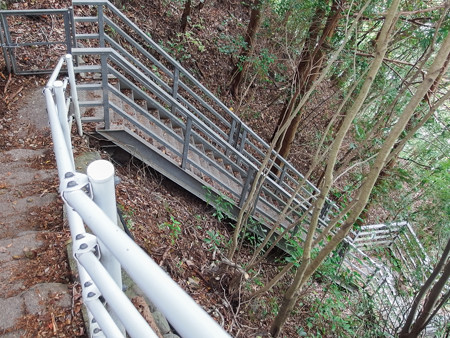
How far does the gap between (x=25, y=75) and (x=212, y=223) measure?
3739 mm

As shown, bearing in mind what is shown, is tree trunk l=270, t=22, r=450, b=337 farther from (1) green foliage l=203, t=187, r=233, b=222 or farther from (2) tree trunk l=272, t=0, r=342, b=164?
(2) tree trunk l=272, t=0, r=342, b=164

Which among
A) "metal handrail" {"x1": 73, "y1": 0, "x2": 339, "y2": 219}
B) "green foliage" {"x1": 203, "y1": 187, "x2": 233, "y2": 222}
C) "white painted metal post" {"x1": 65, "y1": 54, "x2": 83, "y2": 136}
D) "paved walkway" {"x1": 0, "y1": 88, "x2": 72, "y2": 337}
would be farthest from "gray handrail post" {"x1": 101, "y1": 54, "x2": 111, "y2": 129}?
"green foliage" {"x1": 203, "y1": 187, "x2": 233, "y2": 222}

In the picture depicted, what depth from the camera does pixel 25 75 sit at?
5.24m

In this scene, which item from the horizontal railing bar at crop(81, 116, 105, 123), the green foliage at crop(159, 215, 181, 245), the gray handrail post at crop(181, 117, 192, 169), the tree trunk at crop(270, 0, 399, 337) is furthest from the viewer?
the gray handrail post at crop(181, 117, 192, 169)

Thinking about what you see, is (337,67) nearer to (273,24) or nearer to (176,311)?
(273,24)

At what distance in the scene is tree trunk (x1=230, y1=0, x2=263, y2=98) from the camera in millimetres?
8211

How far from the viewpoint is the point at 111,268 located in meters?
1.22

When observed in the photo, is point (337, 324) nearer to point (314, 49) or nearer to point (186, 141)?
point (186, 141)

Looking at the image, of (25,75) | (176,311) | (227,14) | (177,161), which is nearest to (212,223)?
(177,161)

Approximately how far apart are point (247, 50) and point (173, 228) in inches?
244

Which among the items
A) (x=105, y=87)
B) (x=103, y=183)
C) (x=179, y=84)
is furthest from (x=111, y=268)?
(x=179, y=84)

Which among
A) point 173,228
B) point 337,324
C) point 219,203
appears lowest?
point 337,324

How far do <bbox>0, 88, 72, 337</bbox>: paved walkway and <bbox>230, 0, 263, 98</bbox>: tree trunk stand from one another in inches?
222

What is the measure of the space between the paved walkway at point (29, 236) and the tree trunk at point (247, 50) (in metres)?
5.63
